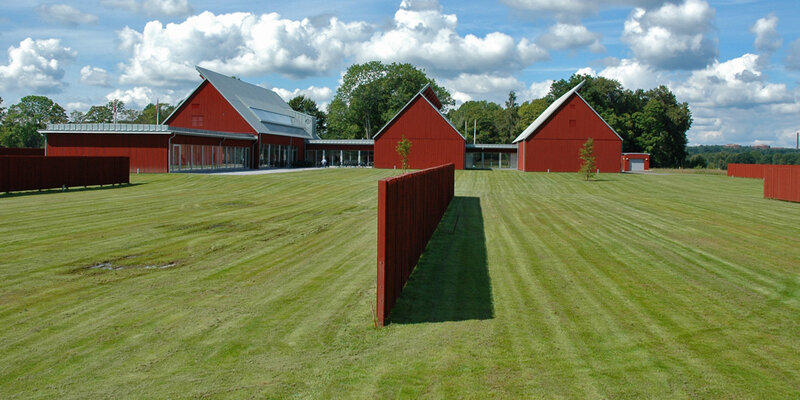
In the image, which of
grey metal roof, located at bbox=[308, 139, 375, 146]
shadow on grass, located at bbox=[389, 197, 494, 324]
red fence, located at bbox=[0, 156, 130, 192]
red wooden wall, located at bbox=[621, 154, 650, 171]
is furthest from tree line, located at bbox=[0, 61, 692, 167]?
shadow on grass, located at bbox=[389, 197, 494, 324]

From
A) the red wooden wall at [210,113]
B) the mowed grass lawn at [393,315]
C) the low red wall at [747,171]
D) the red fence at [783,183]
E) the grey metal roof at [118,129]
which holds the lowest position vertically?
the mowed grass lawn at [393,315]

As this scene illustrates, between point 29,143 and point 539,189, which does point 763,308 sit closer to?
point 539,189

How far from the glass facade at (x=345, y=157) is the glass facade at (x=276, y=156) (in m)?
4.46

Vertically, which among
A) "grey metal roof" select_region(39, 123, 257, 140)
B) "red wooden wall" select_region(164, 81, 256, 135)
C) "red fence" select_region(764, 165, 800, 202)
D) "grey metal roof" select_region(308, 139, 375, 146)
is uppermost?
"red wooden wall" select_region(164, 81, 256, 135)

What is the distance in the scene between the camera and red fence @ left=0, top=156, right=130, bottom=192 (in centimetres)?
2809

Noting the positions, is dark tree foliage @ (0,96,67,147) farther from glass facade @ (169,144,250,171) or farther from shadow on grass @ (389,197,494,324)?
shadow on grass @ (389,197,494,324)

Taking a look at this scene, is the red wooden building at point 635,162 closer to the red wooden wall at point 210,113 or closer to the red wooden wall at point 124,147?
the red wooden wall at point 210,113

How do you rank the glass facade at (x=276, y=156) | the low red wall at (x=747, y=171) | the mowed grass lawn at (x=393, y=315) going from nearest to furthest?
the mowed grass lawn at (x=393, y=315)
the glass facade at (x=276, y=156)
the low red wall at (x=747, y=171)

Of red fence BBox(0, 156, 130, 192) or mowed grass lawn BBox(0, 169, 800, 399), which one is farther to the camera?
red fence BBox(0, 156, 130, 192)

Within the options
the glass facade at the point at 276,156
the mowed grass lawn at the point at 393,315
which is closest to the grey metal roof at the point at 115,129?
the glass facade at the point at 276,156

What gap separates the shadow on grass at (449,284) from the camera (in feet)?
28.3

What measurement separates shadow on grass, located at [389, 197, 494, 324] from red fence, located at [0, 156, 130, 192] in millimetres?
22338

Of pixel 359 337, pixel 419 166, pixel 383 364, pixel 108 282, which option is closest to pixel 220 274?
pixel 108 282

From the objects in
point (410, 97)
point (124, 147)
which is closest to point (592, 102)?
point (410, 97)
